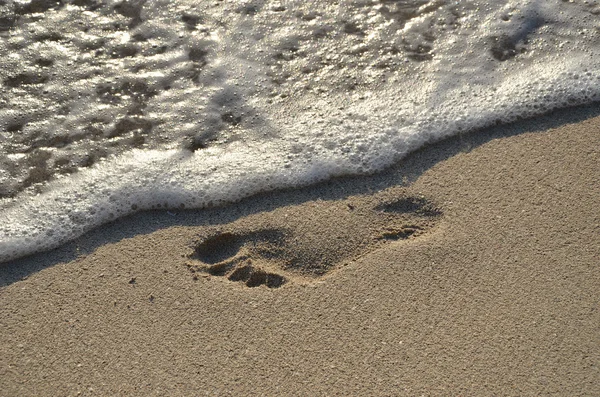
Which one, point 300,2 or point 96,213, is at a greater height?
point 300,2

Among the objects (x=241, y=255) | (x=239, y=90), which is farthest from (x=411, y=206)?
(x=239, y=90)

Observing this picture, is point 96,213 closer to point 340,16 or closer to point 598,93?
point 340,16

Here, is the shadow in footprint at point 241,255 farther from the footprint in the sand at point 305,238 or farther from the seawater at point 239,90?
the seawater at point 239,90

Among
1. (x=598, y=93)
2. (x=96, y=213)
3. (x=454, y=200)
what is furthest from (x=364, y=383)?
(x=598, y=93)

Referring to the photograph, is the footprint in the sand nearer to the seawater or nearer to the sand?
the sand

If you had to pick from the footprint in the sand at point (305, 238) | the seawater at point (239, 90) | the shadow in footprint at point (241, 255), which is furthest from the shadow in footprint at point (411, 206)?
the shadow in footprint at point (241, 255)

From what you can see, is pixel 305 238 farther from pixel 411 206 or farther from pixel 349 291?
pixel 411 206

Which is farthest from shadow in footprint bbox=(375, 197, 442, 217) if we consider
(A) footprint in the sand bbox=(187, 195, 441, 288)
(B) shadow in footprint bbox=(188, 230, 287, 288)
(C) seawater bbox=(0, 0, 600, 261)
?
(B) shadow in footprint bbox=(188, 230, 287, 288)

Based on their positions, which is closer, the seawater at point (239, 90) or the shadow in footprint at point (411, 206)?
the shadow in footprint at point (411, 206)
